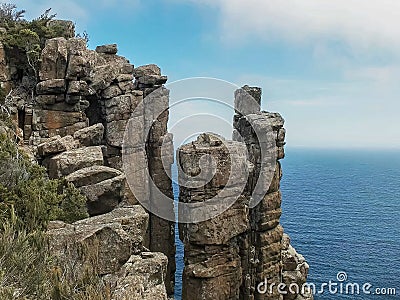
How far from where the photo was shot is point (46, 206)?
1348 cm

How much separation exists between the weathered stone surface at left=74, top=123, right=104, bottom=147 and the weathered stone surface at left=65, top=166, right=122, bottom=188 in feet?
21.3

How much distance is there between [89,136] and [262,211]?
489 inches

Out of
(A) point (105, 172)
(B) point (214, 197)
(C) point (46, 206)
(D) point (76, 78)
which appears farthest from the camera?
(D) point (76, 78)

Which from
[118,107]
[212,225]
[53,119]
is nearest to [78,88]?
[53,119]

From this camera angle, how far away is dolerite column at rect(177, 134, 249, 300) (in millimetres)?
23984

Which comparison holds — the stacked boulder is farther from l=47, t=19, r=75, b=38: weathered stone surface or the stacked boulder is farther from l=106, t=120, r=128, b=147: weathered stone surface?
l=47, t=19, r=75, b=38: weathered stone surface

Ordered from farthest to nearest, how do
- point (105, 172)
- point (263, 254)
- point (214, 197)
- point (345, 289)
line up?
point (345, 289) → point (263, 254) → point (214, 197) → point (105, 172)

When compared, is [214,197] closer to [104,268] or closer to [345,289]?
[104,268]

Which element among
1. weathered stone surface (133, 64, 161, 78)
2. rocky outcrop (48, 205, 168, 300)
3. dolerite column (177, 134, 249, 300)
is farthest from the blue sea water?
rocky outcrop (48, 205, 168, 300)

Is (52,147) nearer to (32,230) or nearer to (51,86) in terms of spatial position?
(51,86)

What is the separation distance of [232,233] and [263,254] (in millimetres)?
3575

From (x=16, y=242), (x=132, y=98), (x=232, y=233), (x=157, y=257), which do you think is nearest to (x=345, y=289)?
(x=232, y=233)

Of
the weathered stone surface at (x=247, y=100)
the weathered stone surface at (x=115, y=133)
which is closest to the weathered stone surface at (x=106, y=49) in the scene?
the weathered stone surface at (x=115, y=133)

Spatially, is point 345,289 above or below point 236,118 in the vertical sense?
below
